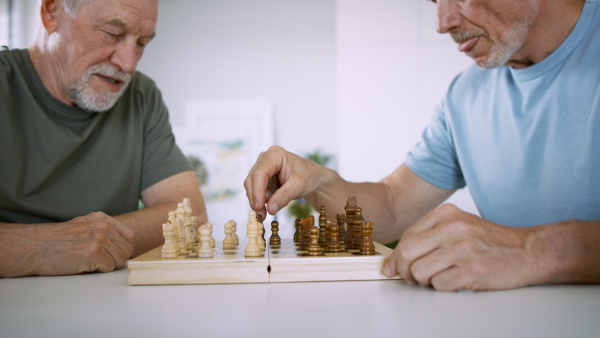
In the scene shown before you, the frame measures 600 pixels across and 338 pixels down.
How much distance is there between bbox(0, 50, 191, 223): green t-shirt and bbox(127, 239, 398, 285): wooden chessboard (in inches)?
38.9

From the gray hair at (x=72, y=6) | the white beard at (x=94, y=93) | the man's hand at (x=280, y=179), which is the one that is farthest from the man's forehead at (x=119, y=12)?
the man's hand at (x=280, y=179)

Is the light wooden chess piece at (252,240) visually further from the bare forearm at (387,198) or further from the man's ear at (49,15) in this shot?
the man's ear at (49,15)

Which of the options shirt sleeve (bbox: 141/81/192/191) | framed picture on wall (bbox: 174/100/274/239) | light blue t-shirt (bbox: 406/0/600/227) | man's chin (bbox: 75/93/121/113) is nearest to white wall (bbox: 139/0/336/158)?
framed picture on wall (bbox: 174/100/274/239)

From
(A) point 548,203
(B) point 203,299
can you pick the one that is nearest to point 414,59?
(A) point 548,203

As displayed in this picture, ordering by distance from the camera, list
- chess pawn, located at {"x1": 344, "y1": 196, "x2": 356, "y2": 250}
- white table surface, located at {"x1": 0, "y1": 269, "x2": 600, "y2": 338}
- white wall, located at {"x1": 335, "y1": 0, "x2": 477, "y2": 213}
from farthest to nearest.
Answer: white wall, located at {"x1": 335, "y1": 0, "x2": 477, "y2": 213} → chess pawn, located at {"x1": 344, "y1": 196, "x2": 356, "y2": 250} → white table surface, located at {"x1": 0, "y1": 269, "x2": 600, "y2": 338}

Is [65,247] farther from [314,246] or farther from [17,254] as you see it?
[314,246]

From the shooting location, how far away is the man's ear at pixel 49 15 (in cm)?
208

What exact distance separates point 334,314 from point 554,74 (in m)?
1.49

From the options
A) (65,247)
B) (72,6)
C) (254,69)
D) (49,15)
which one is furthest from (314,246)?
(254,69)

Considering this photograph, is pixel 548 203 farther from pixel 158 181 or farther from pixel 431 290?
pixel 158 181

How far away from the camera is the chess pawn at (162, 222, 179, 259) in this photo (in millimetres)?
1331

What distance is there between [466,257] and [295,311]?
16.8 inches

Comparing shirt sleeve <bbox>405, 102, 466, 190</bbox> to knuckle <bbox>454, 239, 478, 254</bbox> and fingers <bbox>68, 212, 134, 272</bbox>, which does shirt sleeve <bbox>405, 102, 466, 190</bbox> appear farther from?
fingers <bbox>68, 212, 134, 272</bbox>

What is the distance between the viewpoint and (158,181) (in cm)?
235
